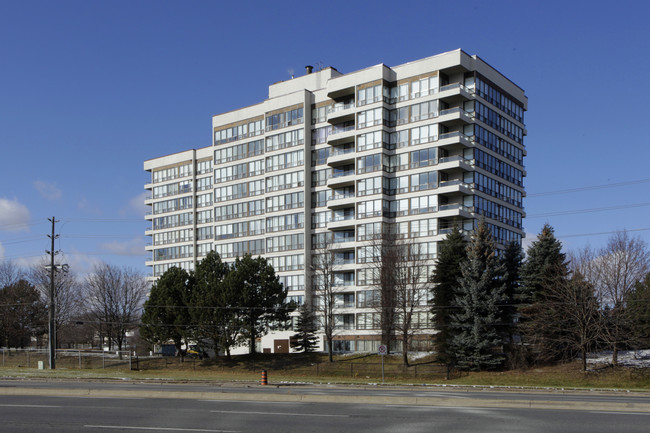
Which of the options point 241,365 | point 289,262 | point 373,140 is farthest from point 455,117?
point 241,365

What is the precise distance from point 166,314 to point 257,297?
1026 cm

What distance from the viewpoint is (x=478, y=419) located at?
17.8 meters

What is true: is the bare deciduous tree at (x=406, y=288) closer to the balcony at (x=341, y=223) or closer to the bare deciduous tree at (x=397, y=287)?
the bare deciduous tree at (x=397, y=287)

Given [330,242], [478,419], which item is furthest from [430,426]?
[330,242]

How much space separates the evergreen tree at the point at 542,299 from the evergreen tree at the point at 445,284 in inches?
215

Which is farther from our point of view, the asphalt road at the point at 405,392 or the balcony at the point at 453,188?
the balcony at the point at 453,188

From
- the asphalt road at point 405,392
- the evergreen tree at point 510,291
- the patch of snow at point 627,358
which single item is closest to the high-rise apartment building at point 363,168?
the evergreen tree at point 510,291

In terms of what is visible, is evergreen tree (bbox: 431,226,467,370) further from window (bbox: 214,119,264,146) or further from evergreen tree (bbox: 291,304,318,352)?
window (bbox: 214,119,264,146)

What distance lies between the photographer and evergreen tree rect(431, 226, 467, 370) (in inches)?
2092

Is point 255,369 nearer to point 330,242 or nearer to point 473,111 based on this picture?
point 330,242

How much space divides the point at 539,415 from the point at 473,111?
54.1 metres

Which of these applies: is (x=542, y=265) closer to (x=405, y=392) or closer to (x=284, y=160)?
(x=405, y=392)

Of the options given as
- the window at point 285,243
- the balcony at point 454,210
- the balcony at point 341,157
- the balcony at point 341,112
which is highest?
the balcony at point 341,112

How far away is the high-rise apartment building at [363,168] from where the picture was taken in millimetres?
68812
